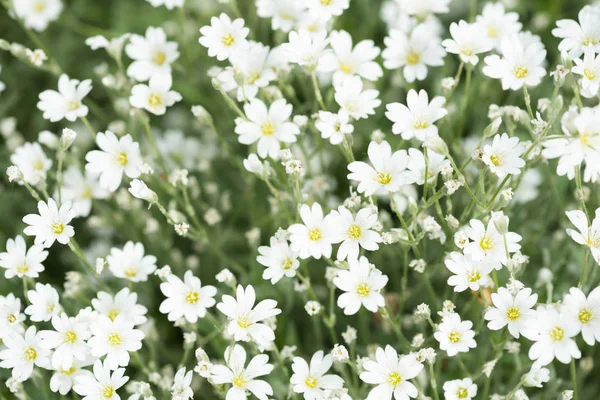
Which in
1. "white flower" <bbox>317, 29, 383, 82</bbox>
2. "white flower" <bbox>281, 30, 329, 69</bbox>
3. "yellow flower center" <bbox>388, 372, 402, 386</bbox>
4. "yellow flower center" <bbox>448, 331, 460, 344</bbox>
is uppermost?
"white flower" <bbox>281, 30, 329, 69</bbox>

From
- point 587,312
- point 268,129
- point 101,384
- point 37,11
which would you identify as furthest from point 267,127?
point 37,11

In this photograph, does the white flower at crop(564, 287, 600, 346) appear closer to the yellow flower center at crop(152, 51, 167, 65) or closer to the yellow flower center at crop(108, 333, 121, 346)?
the yellow flower center at crop(108, 333, 121, 346)

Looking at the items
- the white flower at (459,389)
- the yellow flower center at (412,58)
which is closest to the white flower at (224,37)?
the yellow flower center at (412,58)

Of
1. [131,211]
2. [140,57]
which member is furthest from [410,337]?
[140,57]

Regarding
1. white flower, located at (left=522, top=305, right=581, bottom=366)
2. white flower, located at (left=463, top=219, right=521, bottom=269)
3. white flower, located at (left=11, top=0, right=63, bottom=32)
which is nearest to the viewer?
white flower, located at (left=522, top=305, right=581, bottom=366)

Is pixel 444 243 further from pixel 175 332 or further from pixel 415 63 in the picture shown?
pixel 175 332

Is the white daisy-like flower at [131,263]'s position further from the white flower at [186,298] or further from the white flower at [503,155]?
the white flower at [503,155]

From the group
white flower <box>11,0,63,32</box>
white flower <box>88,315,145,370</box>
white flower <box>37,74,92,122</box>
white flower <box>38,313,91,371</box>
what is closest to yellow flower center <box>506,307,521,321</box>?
white flower <box>88,315,145,370</box>

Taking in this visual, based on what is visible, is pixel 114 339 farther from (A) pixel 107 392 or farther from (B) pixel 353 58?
(B) pixel 353 58
